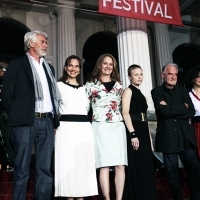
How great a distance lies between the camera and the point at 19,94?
3.38m

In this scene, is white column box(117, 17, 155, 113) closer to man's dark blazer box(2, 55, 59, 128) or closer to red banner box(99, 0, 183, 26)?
red banner box(99, 0, 183, 26)

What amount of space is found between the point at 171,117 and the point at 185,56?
10448mm

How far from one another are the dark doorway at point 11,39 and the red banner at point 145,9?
530 cm

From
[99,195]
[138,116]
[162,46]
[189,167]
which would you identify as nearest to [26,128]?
[138,116]

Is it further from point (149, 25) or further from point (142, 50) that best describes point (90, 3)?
point (142, 50)

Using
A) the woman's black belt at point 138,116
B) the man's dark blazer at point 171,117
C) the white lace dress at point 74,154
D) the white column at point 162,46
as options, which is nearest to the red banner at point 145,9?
Answer: the man's dark blazer at point 171,117

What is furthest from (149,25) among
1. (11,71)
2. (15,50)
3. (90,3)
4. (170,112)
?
(11,71)

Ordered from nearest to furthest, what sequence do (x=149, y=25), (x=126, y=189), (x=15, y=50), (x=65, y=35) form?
(x=126, y=189) < (x=65, y=35) < (x=15, y=50) < (x=149, y=25)

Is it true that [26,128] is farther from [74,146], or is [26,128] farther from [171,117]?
[171,117]

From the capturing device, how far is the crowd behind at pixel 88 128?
3336 mm

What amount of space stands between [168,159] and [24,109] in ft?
6.19

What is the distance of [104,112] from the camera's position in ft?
12.9

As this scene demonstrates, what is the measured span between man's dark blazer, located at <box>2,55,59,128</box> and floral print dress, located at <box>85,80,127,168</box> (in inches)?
34.0

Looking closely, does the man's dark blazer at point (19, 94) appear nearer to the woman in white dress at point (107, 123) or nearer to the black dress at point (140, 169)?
the woman in white dress at point (107, 123)
